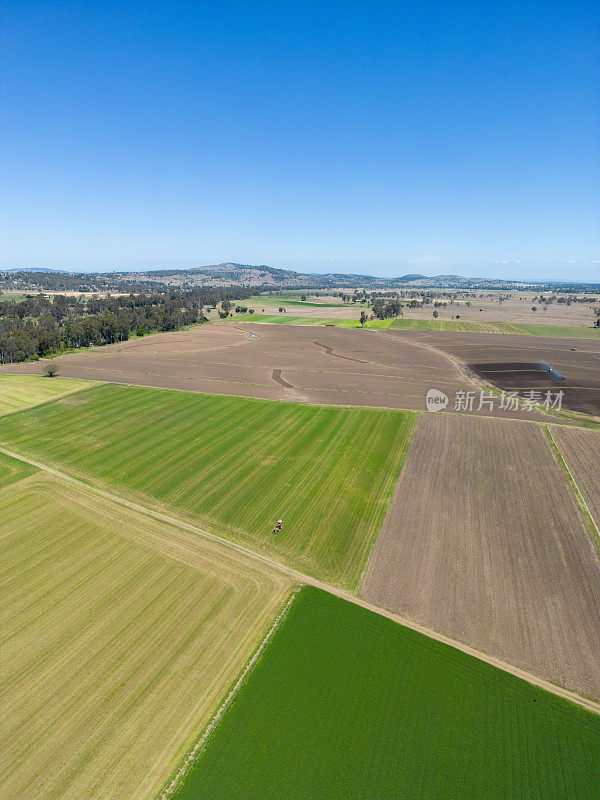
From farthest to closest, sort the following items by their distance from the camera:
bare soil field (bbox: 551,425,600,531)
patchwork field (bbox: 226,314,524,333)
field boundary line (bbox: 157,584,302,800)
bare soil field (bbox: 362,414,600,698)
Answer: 1. patchwork field (bbox: 226,314,524,333)
2. bare soil field (bbox: 551,425,600,531)
3. bare soil field (bbox: 362,414,600,698)
4. field boundary line (bbox: 157,584,302,800)

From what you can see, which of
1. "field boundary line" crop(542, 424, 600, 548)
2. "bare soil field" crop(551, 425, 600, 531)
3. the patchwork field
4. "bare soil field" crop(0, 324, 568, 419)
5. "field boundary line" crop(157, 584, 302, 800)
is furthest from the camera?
the patchwork field

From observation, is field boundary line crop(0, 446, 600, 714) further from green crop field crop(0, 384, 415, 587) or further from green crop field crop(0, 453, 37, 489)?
green crop field crop(0, 453, 37, 489)

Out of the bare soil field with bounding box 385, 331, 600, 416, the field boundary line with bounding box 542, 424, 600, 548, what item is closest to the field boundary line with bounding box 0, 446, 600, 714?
the field boundary line with bounding box 542, 424, 600, 548

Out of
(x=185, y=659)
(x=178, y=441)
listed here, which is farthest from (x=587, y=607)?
(x=178, y=441)

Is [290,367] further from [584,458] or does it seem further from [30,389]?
[584,458]

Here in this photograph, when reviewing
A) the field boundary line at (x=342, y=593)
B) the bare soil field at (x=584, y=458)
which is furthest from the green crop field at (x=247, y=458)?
the bare soil field at (x=584, y=458)

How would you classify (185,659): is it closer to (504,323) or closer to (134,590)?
(134,590)

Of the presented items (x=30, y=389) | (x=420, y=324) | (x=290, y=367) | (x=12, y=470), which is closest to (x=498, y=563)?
(x=12, y=470)
